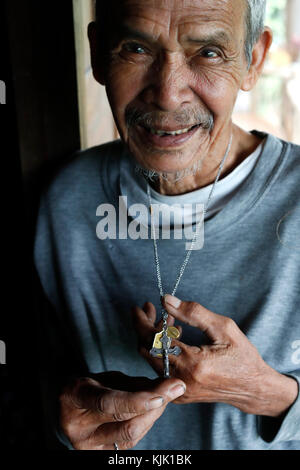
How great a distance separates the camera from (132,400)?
2.45 feet

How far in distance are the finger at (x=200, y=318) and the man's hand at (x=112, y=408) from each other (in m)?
0.10

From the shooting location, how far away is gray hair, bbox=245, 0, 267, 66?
2.67ft

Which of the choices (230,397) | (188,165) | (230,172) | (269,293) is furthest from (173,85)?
(230,397)

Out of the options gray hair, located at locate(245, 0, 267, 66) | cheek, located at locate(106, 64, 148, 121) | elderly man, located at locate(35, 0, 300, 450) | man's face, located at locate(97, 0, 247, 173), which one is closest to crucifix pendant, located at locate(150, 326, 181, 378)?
elderly man, located at locate(35, 0, 300, 450)

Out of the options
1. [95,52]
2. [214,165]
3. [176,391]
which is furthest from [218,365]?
[95,52]

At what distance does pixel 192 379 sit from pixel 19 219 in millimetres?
676

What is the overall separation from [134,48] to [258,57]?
263 mm

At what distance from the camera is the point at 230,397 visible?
0.85 meters

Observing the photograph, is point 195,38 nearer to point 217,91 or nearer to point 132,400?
point 217,91

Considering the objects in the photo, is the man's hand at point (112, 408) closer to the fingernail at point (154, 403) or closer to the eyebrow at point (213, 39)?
the fingernail at point (154, 403)

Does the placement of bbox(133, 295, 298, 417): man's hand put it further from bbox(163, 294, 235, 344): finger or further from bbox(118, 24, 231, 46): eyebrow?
bbox(118, 24, 231, 46): eyebrow

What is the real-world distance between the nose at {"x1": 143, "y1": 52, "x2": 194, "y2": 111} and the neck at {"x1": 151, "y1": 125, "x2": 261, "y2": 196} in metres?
0.17

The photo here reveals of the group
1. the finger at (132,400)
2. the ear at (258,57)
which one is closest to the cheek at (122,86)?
the ear at (258,57)

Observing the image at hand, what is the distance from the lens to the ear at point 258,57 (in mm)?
910
